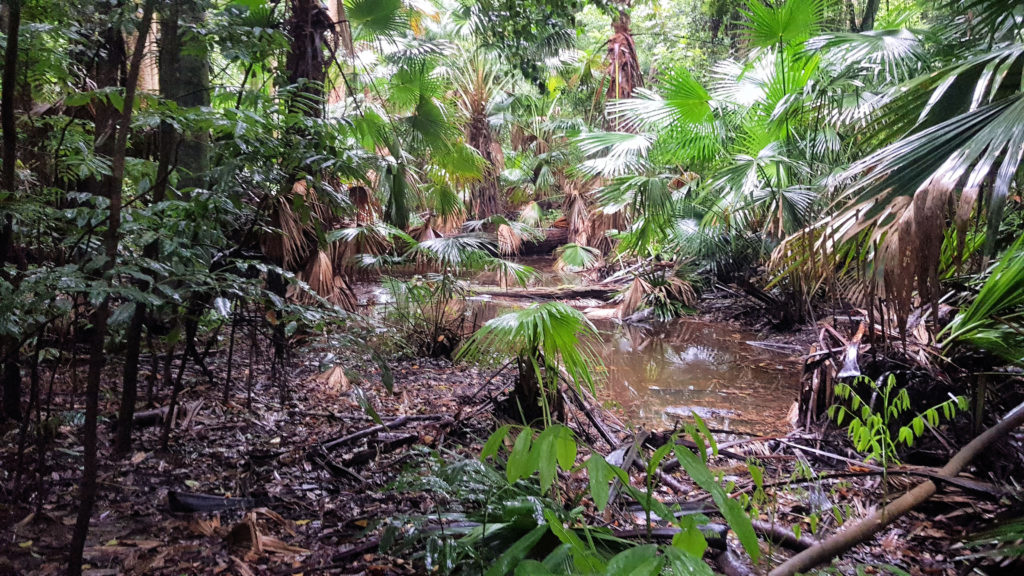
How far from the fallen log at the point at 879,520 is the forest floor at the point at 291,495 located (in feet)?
0.55

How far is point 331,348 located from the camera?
2.15m

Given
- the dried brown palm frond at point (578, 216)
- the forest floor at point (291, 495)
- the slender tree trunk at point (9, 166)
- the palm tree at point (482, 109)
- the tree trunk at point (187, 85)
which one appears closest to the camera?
the slender tree trunk at point (9, 166)

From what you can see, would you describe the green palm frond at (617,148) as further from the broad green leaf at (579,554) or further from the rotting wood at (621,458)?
the broad green leaf at (579,554)

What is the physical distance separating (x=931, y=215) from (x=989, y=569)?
1.30 m

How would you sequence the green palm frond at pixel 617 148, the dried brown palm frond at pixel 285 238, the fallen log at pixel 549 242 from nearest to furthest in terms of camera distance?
the dried brown palm frond at pixel 285 238, the green palm frond at pixel 617 148, the fallen log at pixel 549 242

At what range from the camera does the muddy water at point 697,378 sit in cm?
437

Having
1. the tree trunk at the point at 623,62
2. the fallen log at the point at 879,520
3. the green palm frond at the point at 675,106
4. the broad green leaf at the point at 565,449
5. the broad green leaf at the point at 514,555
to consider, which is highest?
the tree trunk at the point at 623,62

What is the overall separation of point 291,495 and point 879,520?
88.3 inches

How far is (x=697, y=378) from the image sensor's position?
566 cm

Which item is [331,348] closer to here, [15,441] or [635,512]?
[15,441]

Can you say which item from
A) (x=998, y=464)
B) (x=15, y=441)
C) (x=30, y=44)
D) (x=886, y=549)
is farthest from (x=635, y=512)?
(x=30, y=44)

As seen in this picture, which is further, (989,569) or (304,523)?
(304,523)

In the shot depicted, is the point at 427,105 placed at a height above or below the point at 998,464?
above

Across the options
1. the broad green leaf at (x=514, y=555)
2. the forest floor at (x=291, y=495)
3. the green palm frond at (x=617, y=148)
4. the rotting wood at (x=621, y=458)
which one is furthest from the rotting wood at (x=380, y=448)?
the green palm frond at (x=617, y=148)
